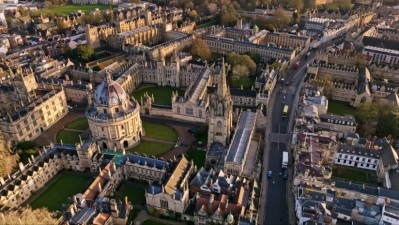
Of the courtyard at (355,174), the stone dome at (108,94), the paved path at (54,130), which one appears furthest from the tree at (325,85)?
the paved path at (54,130)

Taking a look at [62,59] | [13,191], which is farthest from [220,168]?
[62,59]

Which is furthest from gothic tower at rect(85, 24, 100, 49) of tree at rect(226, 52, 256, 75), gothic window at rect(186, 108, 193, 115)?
gothic window at rect(186, 108, 193, 115)

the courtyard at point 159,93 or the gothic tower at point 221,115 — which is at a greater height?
the gothic tower at point 221,115

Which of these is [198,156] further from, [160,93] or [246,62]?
[246,62]

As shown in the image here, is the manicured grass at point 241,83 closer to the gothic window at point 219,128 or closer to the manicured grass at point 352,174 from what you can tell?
the gothic window at point 219,128

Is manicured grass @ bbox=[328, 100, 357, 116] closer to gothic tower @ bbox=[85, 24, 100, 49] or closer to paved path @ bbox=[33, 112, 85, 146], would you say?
paved path @ bbox=[33, 112, 85, 146]

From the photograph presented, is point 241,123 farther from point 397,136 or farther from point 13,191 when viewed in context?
point 13,191
